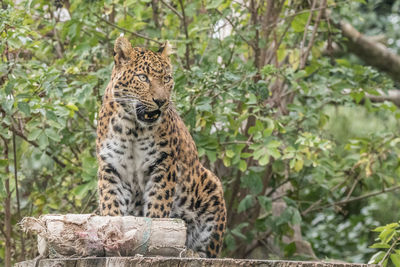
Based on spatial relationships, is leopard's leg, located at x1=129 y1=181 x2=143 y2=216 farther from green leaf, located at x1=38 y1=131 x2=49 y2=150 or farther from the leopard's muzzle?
green leaf, located at x1=38 y1=131 x2=49 y2=150

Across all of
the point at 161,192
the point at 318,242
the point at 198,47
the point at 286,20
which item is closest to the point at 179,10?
the point at 198,47

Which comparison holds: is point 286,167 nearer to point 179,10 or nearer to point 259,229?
point 259,229

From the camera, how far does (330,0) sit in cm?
881

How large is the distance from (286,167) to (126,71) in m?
3.77

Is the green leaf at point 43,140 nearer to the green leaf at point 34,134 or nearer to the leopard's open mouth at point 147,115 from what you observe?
the green leaf at point 34,134

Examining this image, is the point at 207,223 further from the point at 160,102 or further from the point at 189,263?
the point at 189,263

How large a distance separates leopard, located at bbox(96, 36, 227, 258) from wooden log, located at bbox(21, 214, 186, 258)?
1.23 meters

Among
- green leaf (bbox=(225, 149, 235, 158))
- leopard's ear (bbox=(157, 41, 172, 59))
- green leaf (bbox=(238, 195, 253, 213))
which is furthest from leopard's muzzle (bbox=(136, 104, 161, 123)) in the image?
green leaf (bbox=(238, 195, 253, 213))

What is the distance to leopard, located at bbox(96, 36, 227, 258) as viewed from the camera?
17.6ft

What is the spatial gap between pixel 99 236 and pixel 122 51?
1954 millimetres

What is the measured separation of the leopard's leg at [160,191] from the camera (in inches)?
216

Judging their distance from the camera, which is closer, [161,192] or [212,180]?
[161,192]

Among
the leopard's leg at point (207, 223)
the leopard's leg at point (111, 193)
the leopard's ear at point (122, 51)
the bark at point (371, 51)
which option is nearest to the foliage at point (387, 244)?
the leopard's leg at point (207, 223)

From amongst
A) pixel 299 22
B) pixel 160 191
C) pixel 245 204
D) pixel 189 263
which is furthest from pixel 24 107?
pixel 299 22
